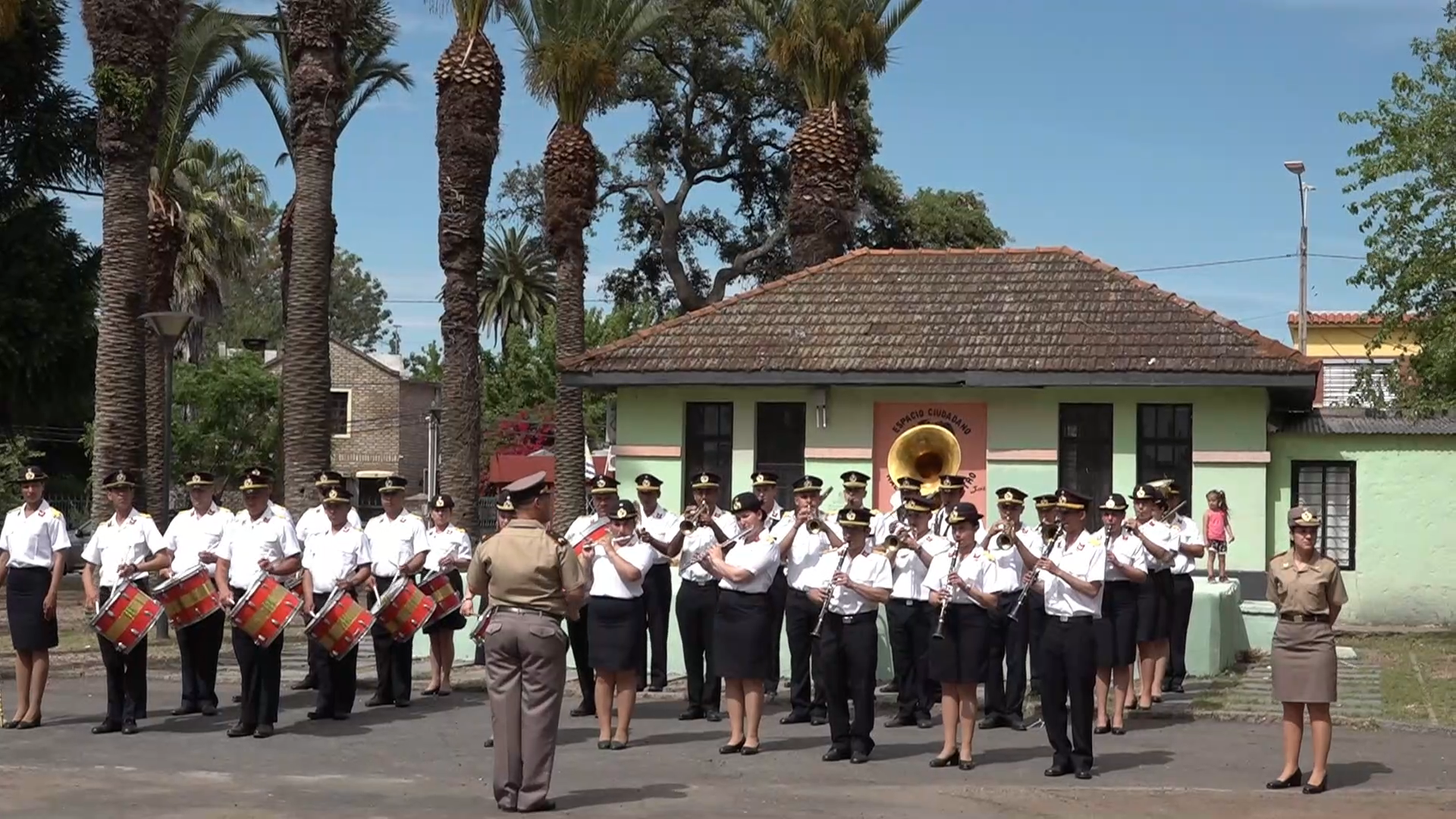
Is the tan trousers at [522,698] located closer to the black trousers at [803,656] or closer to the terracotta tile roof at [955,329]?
the black trousers at [803,656]

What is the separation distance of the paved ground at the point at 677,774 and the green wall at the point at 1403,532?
40.6 feet

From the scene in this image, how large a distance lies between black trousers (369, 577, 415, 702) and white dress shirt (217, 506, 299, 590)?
1325 millimetres

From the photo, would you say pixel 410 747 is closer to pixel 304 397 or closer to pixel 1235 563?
pixel 304 397

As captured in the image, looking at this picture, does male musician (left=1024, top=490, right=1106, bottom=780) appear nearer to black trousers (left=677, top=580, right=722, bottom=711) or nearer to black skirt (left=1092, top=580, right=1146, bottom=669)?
black skirt (left=1092, top=580, right=1146, bottom=669)

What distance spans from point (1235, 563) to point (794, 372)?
628cm

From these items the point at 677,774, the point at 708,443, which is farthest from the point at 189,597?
the point at 708,443

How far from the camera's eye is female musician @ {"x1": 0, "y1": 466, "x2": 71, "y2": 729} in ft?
46.2

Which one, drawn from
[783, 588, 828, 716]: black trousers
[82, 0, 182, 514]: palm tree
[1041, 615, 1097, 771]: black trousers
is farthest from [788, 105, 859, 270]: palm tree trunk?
[1041, 615, 1097, 771]: black trousers

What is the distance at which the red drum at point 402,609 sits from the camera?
1505cm

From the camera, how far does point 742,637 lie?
41.9ft

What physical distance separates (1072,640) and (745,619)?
7.37ft

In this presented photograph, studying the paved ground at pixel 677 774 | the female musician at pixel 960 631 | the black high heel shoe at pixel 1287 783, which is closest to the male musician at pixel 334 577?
the paved ground at pixel 677 774

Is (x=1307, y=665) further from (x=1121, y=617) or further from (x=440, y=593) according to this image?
(x=440, y=593)

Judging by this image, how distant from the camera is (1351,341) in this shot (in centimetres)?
5084
